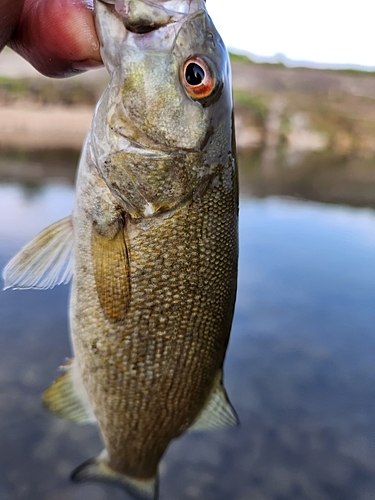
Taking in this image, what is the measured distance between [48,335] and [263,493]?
3.50 meters

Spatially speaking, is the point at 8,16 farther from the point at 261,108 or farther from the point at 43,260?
the point at 261,108

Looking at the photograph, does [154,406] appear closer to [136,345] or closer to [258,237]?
[136,345]

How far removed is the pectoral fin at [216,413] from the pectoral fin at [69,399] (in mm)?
492

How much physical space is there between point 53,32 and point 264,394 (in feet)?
16.8

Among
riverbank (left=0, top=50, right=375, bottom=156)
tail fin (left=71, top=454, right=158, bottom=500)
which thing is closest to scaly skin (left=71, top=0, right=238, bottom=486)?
tail fin (left=71, top=454, right=158, bottom=500)

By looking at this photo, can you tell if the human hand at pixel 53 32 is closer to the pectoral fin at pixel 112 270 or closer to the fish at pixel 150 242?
the fish at pixel 150 242

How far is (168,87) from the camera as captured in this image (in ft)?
5.00

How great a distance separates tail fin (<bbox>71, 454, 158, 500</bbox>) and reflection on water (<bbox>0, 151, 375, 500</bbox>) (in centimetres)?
282

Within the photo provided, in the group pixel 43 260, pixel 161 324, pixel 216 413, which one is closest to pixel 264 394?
pixel 216 413

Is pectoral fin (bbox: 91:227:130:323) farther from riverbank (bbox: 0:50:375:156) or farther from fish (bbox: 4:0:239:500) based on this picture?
riverbank (bbox: 0:50:375:156)

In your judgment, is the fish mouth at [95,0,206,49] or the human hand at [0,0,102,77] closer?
the fish mouth at [95,0,206,49]

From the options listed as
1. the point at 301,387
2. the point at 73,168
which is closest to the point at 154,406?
the point at 301,387

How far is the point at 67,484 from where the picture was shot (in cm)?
440

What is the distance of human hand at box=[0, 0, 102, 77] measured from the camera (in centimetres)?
171
